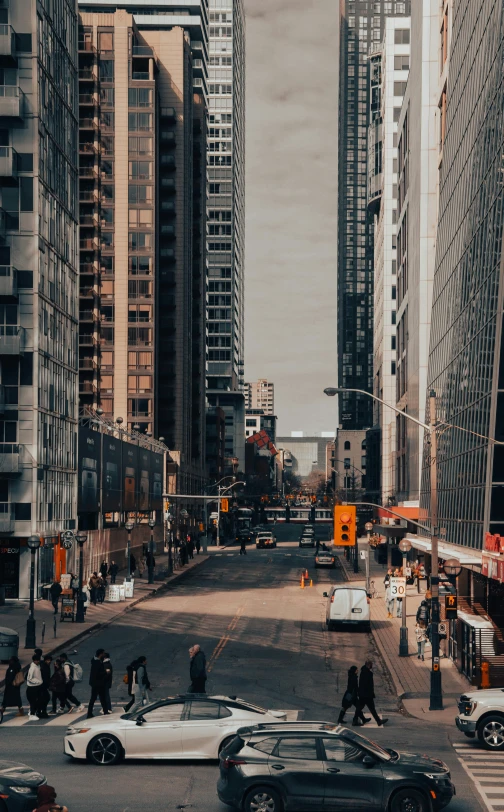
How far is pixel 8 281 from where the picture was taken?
180 ft

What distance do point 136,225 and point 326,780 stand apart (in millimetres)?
112485

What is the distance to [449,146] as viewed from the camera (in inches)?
2566

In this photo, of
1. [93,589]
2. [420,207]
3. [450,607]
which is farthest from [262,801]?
[420,207]

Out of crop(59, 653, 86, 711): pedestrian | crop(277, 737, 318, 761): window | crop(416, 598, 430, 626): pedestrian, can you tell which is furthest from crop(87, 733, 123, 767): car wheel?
crop(416, 598, 430, 626): pedestrian

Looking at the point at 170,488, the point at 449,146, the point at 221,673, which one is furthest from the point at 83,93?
the point at 221,673

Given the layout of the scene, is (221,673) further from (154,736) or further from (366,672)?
(154,736)

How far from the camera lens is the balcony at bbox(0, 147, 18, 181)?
55.1m

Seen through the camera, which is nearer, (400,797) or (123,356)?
(400,797)

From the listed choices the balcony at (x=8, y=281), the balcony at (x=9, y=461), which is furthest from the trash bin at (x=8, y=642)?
the balcony at (x=8, y=281)

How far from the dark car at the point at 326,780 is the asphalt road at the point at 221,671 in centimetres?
→ 91

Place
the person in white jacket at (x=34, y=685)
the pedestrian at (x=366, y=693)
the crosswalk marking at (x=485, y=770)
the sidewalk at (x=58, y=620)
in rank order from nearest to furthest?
the crosswalk marking at (x=485, y=770) < the pedestrian at (x=366, y=693) < the person in white jacket at (x=34, y=685) < the sidewalk at (x=58, y=620)

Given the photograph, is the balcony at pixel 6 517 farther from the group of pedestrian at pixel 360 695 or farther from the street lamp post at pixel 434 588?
the group of pedestrian at pixel 360 695

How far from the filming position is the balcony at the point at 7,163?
55062mm

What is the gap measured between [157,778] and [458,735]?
8.18 meters
